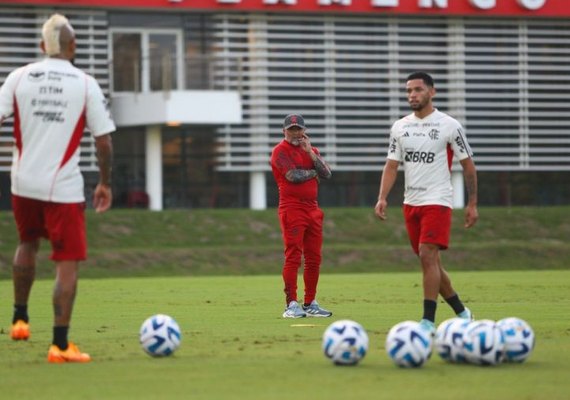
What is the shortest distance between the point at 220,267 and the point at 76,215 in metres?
22.3

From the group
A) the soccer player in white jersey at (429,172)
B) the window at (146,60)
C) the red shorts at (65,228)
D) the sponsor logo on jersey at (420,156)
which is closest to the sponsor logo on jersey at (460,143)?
the soccer player in white jersey at (429,172)

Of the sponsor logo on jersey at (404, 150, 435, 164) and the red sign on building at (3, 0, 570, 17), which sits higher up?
the red sign on building at (3, 0, 570, 17)

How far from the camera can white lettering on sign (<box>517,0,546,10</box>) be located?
47312 millimetres

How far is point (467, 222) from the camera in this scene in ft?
45.2

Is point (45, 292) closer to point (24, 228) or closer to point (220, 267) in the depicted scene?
point (220, 267)

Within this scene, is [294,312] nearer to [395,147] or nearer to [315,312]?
[315,312]

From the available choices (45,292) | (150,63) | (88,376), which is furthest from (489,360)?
(150,63)

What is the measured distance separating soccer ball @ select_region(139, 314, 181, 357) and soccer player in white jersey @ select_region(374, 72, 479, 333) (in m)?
3.06

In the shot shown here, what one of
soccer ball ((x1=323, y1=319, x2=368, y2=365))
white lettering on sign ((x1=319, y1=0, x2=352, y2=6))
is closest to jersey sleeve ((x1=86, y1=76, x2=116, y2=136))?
soccer ball ((x1=323, y1=319, x2=368, y2=365))

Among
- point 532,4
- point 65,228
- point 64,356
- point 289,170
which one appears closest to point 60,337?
point 64,356

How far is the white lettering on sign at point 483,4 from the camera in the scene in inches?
1837

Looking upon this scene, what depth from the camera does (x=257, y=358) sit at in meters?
11.4

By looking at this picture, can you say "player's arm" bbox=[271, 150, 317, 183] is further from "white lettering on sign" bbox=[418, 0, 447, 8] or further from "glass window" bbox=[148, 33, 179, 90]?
"white lettering on sign" bbox=[418, 0, 447, 8]

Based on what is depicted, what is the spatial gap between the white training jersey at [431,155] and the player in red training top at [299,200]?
3.31 metres
